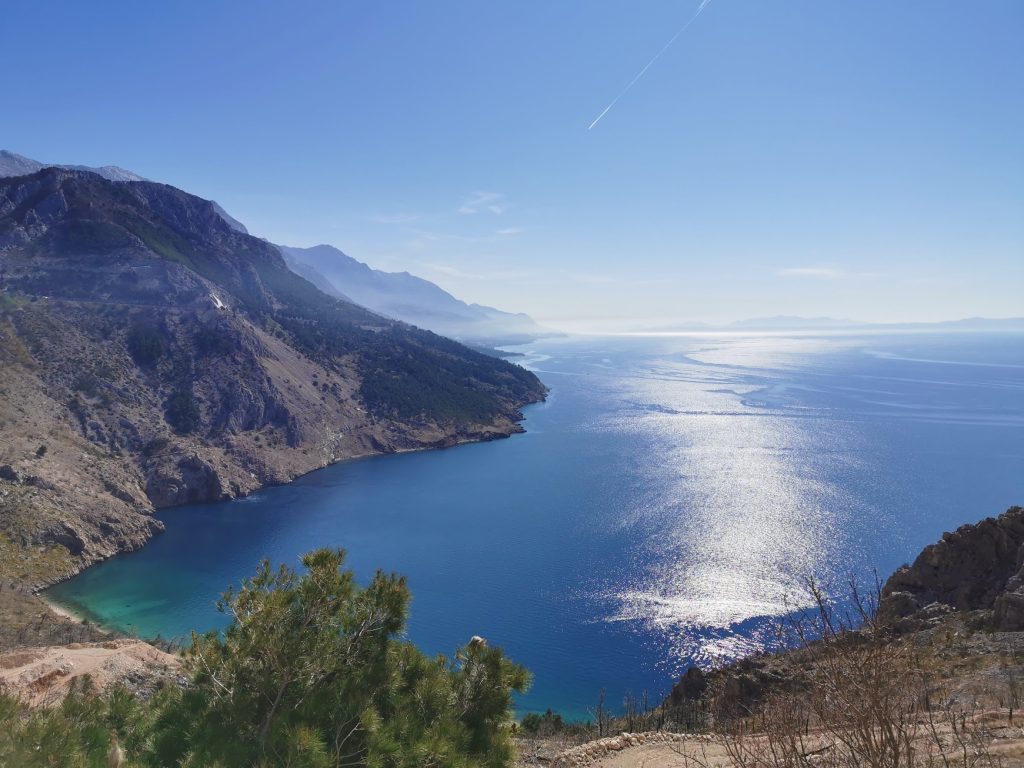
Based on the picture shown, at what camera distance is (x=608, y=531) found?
66.0m

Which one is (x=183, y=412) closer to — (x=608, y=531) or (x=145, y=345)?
(x=145, y=345)

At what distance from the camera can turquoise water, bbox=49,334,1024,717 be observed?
4631 centimetres

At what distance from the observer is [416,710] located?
10508mm

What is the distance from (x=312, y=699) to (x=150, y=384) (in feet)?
335

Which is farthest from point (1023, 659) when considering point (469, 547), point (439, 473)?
point (439, 473)

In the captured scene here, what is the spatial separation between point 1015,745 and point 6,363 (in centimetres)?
10518

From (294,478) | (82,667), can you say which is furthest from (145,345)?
(82,667)

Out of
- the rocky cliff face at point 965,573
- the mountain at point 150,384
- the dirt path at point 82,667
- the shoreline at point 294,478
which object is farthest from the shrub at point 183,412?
the rocky cliff face at point 965,573

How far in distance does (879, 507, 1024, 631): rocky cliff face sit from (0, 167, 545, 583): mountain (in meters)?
68.9

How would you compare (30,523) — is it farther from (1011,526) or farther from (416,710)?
(1011,526)

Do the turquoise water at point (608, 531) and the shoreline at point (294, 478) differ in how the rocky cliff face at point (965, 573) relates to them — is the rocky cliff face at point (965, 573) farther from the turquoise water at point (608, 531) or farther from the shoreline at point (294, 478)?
the shoreline at point (294, 478)

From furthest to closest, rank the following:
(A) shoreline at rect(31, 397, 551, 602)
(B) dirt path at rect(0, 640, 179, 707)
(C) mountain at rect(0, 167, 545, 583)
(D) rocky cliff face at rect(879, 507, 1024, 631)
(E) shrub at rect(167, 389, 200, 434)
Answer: (E) shrub at rect(167, 389, 200, 434) → (C) mountain at rect(0, 167, 545, 583) → (A) shoreline at rect(31, 397, 551, 602) → (D) rocky cliff face at rect(879, 507, 1024, 631) → (B) dirt path at rect(0, 640, 179, 707)

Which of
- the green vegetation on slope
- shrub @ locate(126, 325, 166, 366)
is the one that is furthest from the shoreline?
the green vegetation on slope

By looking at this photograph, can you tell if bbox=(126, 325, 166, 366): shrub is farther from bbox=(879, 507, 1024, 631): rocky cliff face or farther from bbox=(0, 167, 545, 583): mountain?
bbox=(879, 507, 1024, 631): rocky cliff face
